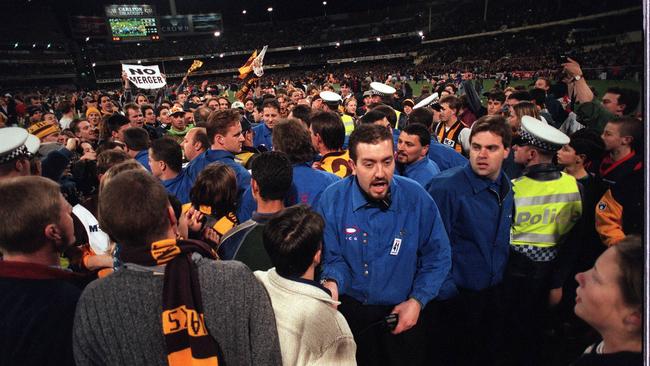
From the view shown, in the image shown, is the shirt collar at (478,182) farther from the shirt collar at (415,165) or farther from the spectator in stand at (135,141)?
the spectator in stand at (135,141)

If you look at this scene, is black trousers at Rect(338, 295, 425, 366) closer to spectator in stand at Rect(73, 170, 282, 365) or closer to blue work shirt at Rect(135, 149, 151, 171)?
spectator in stand at Rect(73, 170, 282, 365)

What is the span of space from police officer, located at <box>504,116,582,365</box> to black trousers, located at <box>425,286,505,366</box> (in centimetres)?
29

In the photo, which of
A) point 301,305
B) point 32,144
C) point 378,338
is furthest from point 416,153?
point 32,144

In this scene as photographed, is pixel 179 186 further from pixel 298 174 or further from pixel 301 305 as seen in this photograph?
pixel 301 305

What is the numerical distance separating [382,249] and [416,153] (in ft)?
6.05

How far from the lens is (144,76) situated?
11688mm

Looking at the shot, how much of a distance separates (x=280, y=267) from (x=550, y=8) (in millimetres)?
48513

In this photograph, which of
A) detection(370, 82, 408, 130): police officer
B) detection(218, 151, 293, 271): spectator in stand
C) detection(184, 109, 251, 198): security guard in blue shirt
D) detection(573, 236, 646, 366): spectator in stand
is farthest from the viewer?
detection(370, 82, 408, 130): police officer

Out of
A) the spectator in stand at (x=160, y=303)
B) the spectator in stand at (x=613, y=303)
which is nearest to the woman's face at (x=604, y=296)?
the spectator in stand at (x=613, y=303)

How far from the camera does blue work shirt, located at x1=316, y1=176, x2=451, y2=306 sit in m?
2.52

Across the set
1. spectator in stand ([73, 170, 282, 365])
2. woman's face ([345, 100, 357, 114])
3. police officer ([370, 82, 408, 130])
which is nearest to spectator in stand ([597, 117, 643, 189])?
spectator in stand ([73, 170, 282, 365])

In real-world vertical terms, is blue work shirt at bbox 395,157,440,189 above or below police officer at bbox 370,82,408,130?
below

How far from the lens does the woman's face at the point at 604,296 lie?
1.28 m

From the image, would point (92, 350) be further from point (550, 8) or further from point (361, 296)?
point (550, 8)
